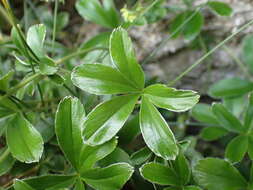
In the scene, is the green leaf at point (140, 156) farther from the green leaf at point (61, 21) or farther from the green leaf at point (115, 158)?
the green leaf at point (61, 21)

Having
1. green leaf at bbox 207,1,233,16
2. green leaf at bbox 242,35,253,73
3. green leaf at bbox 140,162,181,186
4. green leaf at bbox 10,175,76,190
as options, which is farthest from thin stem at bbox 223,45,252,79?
green leaf at bbox 10,175,76,190

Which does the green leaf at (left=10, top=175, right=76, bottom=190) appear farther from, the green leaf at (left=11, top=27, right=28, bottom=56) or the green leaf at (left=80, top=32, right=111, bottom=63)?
the green leaf at (left=80, top=32, right=111, bottom=63)

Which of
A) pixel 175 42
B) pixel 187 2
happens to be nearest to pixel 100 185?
pixel 187 2

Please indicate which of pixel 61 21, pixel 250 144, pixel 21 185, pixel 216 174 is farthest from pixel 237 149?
pixel 61 21

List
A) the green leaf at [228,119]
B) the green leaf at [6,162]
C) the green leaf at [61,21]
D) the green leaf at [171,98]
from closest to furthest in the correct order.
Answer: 1. the green leaf at [171,98]
2. the green leaf at [6,162]
3. the green leaf at [228,119]
4. the green leaf at [61,21]

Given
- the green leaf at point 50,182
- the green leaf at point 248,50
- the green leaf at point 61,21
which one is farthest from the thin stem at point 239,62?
the green leaf at point 50,182

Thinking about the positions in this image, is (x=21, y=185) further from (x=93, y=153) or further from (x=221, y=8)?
(x=221, y=8)

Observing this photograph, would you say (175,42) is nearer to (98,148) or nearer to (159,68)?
(159,68)
